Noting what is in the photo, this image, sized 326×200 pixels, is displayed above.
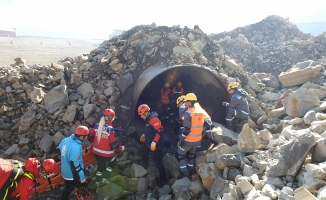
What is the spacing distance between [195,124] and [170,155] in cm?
116

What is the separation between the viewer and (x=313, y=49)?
11.6 meters

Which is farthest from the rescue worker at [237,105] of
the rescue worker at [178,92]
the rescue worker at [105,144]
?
the rescue worker at [105,144]

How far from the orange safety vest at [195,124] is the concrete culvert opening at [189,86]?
55.7 inches

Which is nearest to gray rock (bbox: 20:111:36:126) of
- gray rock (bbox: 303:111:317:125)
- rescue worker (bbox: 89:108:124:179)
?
rescue worker (bbox: 89:108:124:179)

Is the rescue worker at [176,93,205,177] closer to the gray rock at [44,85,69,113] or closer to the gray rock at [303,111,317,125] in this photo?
the gray rock at [303,111,317,125]

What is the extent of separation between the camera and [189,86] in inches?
317

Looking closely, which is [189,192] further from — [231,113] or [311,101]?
[311,101]

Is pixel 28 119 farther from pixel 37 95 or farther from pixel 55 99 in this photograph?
pixel 55 99

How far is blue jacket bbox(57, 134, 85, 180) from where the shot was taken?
401 cm

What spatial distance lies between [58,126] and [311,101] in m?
5.52

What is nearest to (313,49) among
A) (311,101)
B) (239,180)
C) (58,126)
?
(311,101)

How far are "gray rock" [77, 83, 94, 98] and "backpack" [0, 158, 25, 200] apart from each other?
2.89 m

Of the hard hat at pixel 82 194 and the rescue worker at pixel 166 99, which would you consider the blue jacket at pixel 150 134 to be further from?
the rescue worker at pixel 166 99

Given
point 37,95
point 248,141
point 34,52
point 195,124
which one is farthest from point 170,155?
point 34,52
